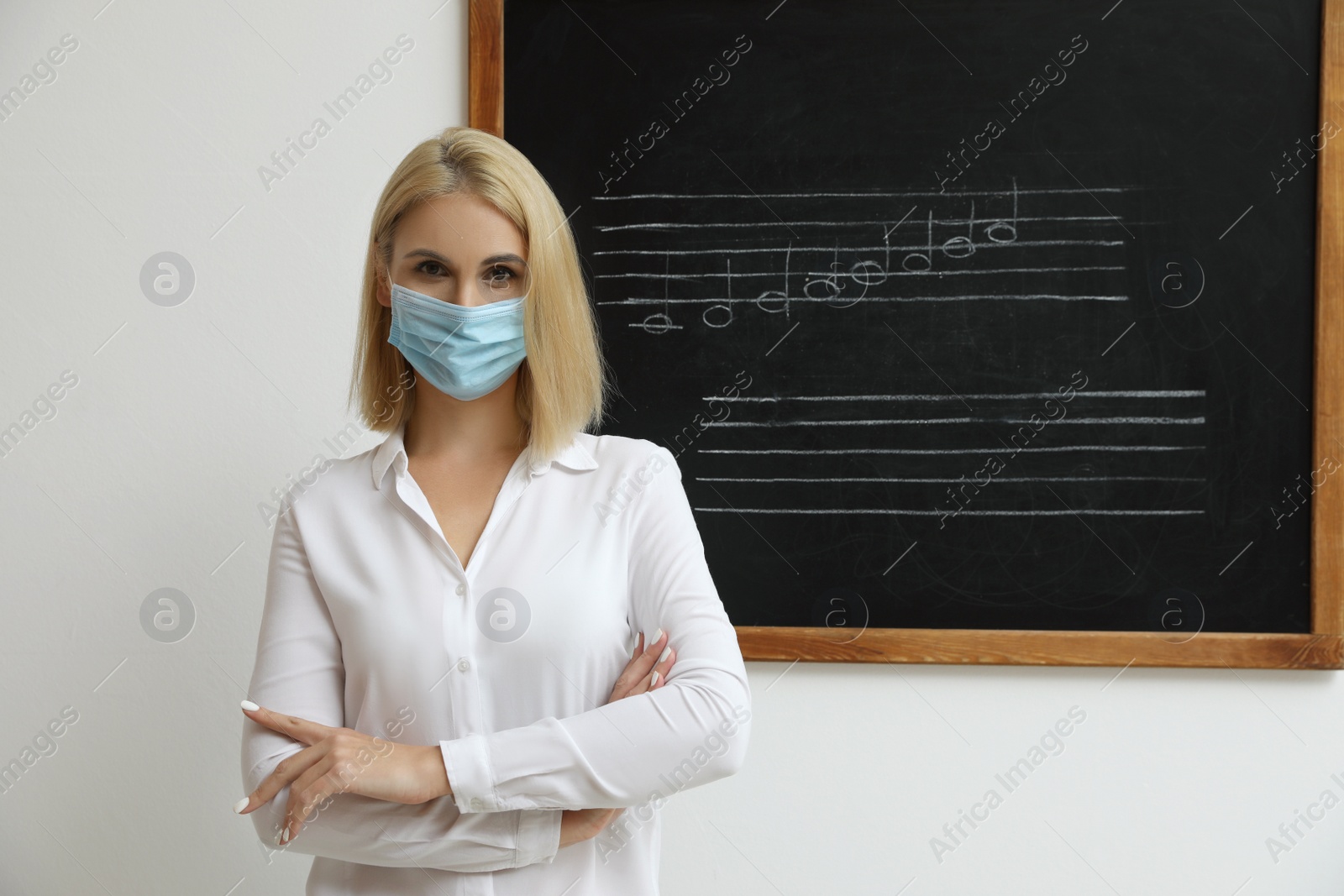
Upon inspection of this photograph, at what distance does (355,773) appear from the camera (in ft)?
3.13

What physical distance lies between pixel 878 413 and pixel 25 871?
1.93m

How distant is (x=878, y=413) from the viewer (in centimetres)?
170

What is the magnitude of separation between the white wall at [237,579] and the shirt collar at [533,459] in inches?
23.8

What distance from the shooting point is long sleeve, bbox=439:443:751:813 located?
98 cm

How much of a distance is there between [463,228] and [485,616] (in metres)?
0.48

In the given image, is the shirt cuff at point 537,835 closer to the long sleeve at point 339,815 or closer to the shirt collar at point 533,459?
the long sleeve at point 339,815

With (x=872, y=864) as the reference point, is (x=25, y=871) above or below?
above

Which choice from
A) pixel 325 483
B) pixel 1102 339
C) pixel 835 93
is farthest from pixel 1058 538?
pixel 325 483

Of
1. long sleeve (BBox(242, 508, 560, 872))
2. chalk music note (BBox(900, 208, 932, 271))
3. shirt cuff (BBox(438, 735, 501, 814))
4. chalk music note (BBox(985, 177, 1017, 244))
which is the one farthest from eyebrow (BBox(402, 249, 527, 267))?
chalk music note (BBox(985, 177, 1017, 244))

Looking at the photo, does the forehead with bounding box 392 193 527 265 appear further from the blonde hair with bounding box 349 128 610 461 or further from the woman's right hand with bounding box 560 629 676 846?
the woman's right hand with bounding box 560 629 676 846

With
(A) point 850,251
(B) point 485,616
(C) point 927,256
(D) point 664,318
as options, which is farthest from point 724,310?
(B) point 485,616

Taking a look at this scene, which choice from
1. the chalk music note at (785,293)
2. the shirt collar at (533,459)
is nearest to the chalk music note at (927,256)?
the chalk music note at (785,293)

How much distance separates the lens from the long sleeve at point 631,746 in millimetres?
977

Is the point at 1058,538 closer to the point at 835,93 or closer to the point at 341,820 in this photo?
the point at 835,93
